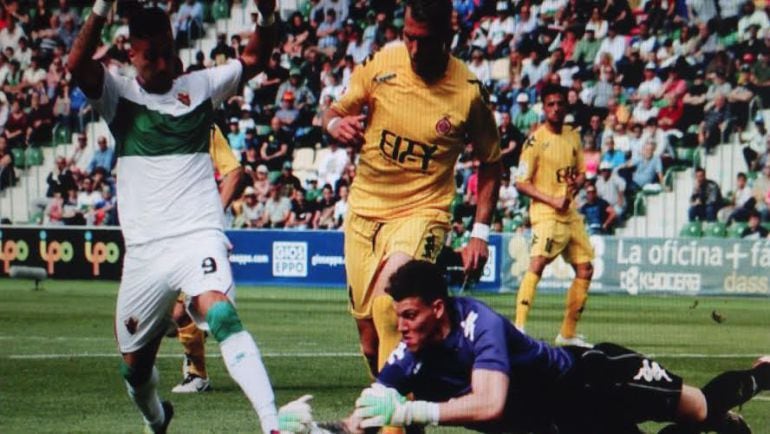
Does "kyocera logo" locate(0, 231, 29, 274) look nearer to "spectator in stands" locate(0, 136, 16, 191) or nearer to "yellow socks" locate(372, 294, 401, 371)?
"spectator in stands" locate(0, 136, 16, 191)

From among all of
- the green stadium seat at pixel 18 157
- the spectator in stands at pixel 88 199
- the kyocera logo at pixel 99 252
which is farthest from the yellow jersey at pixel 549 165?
the green stadium seat at pixel 18 157

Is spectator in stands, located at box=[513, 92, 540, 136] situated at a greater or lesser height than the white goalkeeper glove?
greater

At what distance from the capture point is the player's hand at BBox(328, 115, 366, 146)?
916 cm

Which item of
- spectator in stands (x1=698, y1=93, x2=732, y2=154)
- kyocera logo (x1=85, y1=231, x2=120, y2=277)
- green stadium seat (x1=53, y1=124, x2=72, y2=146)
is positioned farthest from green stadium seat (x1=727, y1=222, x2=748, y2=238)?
green stadium seat (x1=53, y1=124, x2=72, y2=146)

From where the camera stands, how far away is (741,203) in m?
26.5

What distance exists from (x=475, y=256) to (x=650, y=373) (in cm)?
175

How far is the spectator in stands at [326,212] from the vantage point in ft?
95.6

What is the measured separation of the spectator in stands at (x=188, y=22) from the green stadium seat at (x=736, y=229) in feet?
41.1

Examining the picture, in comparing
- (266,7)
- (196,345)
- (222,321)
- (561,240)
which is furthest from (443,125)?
(561,240)

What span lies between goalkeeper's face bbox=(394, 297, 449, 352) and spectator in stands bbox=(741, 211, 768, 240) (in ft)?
63.8

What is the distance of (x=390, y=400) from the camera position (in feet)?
23.3

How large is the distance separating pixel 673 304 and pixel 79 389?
14.6 metres

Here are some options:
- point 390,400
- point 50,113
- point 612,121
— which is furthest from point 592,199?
point 390,400

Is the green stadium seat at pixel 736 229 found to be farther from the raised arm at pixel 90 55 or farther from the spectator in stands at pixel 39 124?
the raised arm at pixel 90 55
